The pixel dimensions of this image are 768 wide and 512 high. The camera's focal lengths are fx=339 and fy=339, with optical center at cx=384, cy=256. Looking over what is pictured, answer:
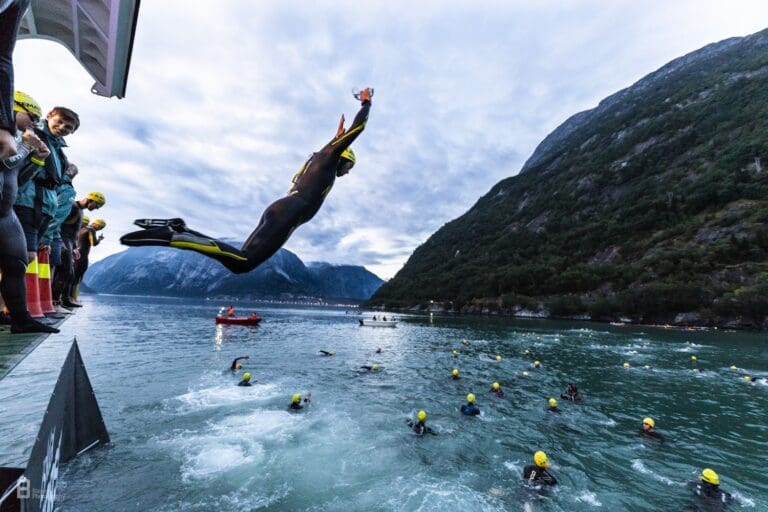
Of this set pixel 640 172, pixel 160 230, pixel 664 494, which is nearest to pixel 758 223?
pixel 640 172

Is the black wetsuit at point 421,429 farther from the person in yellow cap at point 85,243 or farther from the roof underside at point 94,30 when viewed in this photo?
the roof underside at point 94,30

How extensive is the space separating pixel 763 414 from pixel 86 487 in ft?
112

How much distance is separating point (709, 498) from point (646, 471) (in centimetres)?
212

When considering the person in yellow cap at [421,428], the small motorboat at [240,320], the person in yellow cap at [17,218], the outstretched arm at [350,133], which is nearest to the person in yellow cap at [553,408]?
the person in yellow cap at [421,428]

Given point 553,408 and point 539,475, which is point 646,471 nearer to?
point 539,475

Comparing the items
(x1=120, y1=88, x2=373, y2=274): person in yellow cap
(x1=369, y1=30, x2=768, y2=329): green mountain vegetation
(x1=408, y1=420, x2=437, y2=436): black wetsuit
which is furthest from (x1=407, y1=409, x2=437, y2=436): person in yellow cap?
(x1=369, y1=30, x2=768, y2=329): green mountain vegetation

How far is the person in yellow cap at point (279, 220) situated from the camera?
3.62 metres

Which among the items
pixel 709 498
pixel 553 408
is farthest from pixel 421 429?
pixel 709 498

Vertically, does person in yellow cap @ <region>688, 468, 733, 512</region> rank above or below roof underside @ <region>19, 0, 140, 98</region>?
below

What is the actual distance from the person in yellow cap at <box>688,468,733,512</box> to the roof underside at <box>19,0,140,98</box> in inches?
735

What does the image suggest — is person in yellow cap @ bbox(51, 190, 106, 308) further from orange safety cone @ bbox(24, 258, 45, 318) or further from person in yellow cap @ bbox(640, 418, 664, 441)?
person in yellow cap @ bbox(640, 418, 664, 441)

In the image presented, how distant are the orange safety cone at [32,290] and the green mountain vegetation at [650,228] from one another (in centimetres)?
9673

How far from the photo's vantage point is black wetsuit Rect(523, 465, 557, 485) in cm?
1223

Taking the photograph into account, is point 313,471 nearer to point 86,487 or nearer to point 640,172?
point 86,487
